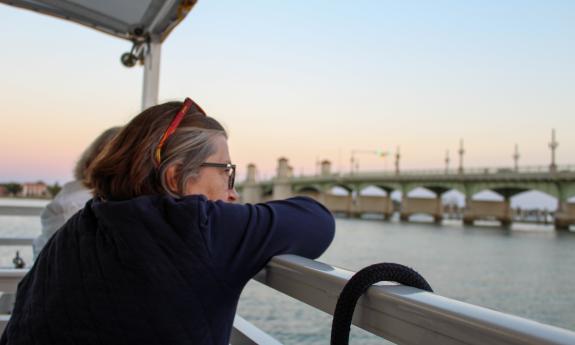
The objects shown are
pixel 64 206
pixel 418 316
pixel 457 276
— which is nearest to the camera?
pixel 418 316

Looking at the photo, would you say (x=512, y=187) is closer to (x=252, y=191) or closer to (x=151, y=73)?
(x=252, y=191)

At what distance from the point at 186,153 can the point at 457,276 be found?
16.1 m

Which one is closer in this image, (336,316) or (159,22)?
(336,316)

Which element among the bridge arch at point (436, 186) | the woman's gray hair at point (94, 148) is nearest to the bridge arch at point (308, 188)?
the bridge arch at point (436, 186)

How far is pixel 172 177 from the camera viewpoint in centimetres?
94

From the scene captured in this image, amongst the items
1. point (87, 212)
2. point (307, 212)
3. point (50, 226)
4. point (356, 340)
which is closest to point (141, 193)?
point (87, 212)

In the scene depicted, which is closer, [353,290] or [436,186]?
[353,290]

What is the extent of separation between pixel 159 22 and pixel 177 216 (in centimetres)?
223

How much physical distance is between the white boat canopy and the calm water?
5.13ft

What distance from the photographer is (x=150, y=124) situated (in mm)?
942

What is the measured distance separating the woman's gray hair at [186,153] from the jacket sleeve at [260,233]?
0.43 feet

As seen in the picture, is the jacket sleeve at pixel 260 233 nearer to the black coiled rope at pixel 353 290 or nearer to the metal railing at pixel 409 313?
the metal railing at pixel 409 313

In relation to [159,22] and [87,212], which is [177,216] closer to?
[87,212]

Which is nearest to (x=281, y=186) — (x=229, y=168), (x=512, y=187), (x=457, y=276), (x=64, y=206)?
(x=512, y=187)
